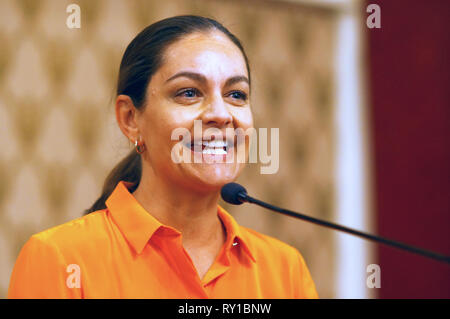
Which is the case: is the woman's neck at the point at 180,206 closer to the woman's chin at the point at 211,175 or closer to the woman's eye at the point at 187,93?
the woman's chin at the point at 211,175

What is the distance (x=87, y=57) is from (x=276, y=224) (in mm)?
1080

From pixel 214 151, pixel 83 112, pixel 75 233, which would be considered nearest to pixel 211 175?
pixel 214 151

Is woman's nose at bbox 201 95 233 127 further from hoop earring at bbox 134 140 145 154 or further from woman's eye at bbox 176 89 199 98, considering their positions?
hoop earring at bbox 134 140 145 154

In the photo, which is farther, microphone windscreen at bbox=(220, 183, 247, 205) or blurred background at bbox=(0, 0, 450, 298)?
blurred background at bbox=(0, 0, 450, 298)

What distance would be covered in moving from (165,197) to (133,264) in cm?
13

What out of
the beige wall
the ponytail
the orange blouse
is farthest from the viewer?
the beige wall

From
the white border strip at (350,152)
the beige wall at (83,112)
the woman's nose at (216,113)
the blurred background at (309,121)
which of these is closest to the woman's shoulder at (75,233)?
the woman's nose at (216,113)

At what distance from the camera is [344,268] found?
2631mm

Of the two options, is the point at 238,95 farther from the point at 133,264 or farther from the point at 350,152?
the point at 350,152

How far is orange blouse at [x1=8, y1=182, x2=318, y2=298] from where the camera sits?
0.87 metres

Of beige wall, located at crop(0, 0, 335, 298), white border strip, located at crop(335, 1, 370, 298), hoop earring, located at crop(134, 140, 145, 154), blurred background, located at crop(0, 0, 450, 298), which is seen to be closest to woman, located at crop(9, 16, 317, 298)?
hoop earring, located at crop(134, 140, 145, 154)

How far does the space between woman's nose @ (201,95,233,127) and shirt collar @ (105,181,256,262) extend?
0.20 m

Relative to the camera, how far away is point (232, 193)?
0.90 metres
